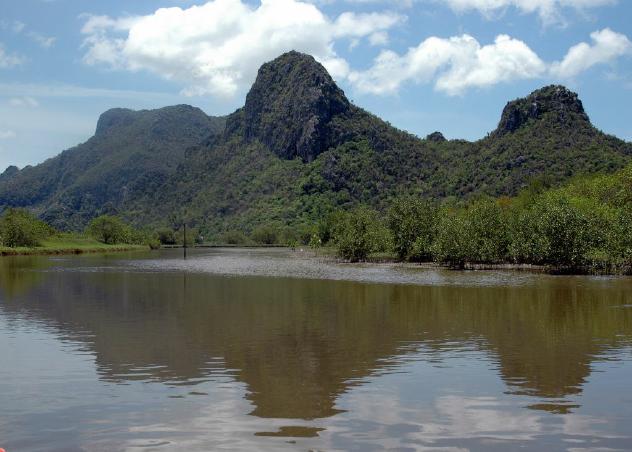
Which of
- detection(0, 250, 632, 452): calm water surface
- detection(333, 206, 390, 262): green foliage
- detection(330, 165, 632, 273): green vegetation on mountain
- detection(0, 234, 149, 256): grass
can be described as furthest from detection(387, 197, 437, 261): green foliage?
detection(0, 234, 149, 256): grass

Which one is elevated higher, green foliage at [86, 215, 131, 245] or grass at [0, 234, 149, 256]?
green foliage at [86, 215, 131, 245]

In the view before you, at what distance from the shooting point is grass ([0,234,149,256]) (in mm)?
126544

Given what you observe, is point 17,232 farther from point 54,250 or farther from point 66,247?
point 66,247

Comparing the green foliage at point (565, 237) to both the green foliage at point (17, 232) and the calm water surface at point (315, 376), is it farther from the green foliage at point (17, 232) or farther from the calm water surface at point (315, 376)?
the green foliage at point (17, 232)

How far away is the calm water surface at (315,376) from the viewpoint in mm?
12469

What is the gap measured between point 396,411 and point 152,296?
103 feet

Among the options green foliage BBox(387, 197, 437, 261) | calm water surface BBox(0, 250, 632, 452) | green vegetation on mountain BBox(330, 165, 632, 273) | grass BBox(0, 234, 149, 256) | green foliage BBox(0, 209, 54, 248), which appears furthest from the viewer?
green foliage BBox(0, 209, 54, 248)

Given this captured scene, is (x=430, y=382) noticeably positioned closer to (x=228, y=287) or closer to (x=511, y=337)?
(x=511, y=337)

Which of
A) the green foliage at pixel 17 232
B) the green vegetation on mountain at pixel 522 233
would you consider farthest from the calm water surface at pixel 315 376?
the green foliage at pixel 17 232

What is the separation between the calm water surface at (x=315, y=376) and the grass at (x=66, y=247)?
100625mm

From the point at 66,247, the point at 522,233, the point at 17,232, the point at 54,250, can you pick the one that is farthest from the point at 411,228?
the point at 66,247

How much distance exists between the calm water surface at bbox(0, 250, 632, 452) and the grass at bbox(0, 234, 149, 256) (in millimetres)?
100625

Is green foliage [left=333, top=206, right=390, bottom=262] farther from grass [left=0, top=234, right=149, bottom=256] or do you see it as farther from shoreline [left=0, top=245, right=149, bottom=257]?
grass [left=0, top=234, right=149, bottom=256]

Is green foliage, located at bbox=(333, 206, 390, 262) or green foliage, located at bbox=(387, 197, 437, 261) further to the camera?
green foliage, located at bbox=(333, 206, 390, 262)
